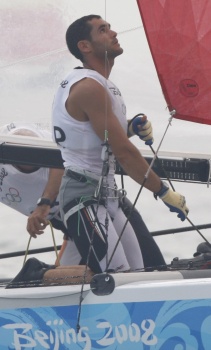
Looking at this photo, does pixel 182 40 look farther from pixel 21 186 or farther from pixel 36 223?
pixel 21 186

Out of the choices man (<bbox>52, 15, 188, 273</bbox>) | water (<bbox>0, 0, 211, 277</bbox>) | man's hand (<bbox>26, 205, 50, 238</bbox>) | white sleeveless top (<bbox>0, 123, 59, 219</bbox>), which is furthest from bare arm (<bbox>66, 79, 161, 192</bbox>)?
white sleeveless top (<bbox>0, 123, 59, 219</bbox>)

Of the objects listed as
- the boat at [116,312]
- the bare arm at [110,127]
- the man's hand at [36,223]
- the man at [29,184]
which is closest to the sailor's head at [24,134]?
the man at [29,184]

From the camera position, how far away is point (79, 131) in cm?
487

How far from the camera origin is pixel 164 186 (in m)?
4.84

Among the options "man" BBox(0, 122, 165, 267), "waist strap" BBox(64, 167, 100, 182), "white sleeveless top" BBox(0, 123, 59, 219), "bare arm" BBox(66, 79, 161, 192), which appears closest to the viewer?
"bare arm" BBox(66, 79, 161, 192)

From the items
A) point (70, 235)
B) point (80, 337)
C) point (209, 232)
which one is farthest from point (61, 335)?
point (209, 232)

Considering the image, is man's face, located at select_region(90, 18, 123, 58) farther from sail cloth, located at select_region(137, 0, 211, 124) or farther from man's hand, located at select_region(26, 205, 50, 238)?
man's hand, located at select_region(26, 205, 50, 238)

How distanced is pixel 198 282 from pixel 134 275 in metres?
0.23

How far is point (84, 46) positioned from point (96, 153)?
0.35 m

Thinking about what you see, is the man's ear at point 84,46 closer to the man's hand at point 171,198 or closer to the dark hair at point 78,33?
the dark hair at point 78,33

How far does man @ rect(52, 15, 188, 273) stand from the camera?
15.7 feet

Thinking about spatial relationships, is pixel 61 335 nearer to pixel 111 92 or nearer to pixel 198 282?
pixel 198 282

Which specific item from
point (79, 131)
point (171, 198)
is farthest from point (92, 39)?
point (171, 198)

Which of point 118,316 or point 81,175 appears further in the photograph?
point 81,175
